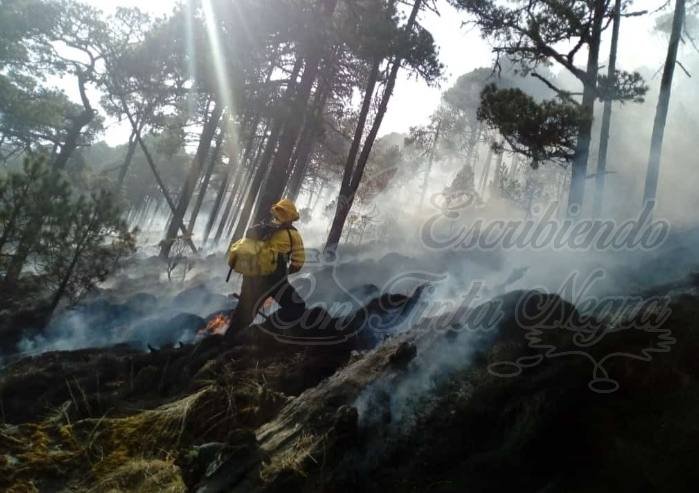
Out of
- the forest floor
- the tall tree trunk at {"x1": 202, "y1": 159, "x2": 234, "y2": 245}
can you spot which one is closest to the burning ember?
the forest floor

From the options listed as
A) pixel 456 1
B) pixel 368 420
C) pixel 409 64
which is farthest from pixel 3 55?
pixel 368 420

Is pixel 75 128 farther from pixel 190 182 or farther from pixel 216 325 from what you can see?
pixel 216 325

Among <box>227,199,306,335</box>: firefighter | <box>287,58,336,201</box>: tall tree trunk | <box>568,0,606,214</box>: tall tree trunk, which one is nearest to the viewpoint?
<box>227,199,306,335</box>: firefighter

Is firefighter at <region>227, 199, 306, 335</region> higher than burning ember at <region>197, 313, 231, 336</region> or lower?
higher

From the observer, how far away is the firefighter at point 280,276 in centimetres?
583

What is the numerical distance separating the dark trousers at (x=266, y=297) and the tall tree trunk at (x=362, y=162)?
7.00 m

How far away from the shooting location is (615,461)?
120 inches

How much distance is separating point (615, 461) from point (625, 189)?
29877 millimetres

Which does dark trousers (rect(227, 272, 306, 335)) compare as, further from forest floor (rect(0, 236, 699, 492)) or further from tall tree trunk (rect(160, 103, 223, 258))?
tall tree trunk (rect(160, 103, 223, 258))

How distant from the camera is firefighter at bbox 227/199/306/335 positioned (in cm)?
583

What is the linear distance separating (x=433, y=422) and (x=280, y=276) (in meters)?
2.94

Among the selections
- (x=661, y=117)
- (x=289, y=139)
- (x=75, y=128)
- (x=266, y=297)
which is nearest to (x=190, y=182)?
(x=75, y=128)

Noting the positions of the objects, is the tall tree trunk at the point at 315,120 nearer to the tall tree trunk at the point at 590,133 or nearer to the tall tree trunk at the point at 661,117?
the tall tree trunk at the point at 590,133

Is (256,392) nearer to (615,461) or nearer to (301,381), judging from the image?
(301,381)
